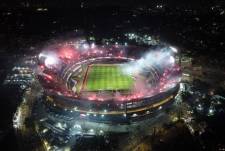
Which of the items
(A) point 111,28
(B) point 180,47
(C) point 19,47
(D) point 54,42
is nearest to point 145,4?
(A) point 111,28

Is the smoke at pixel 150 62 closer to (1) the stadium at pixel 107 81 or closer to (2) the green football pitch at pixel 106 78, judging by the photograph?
(1) the stadium at pixel 107 81

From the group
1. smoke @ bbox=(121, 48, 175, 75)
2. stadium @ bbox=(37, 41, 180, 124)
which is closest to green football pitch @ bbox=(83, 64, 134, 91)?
stadium @ bbox=(37, 41, 180, 124)

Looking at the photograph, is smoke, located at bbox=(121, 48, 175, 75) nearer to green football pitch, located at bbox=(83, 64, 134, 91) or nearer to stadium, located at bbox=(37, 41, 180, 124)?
stadium, located at bbox=(37, 41, 180, 124)

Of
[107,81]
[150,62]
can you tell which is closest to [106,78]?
[107,81]

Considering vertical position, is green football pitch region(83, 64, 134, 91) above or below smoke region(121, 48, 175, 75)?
below

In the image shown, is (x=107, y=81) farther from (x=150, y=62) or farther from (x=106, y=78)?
(x=150, y=62)

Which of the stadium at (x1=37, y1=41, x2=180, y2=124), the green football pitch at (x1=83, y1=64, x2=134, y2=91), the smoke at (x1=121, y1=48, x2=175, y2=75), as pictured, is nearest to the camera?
the stadium at (x1=37, y1=41, x2=180, y2=124)

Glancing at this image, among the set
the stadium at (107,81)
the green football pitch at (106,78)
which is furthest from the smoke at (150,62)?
the green football pitch at (106,78)

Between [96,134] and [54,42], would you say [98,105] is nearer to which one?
[96,134]
